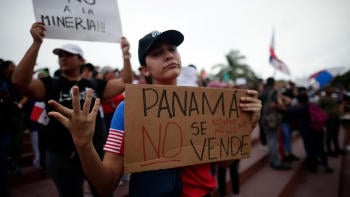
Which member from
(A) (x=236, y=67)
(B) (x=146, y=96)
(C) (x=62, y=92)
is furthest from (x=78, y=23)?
(A) (x=236, y=67)

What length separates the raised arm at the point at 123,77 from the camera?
2.20 m

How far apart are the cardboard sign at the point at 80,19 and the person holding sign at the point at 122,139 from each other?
2.59 ft

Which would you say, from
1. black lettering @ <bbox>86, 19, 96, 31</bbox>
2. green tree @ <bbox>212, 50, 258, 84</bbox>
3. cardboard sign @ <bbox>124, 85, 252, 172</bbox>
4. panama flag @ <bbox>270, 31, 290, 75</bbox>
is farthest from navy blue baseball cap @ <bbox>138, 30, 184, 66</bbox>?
green tree @ <bbox>212, 50, 258, 84</bbox>

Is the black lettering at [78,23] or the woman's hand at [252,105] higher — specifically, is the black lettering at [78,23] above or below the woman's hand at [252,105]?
above

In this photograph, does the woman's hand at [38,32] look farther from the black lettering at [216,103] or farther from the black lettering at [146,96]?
the black lettering at [216,103]

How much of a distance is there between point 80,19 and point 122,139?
1.32m

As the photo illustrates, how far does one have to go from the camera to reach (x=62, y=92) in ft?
6.73

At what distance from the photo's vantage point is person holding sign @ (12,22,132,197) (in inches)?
71.2

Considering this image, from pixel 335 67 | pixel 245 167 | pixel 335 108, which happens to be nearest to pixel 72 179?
pixel 245 167

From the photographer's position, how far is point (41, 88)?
200cm

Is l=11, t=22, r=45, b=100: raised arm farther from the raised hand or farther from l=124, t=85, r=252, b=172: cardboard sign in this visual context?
l=124, t=85, r=252, b=172: cardboard sign

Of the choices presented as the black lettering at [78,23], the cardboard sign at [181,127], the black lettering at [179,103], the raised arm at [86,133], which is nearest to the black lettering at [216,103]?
the cardboard sign at [181,127]

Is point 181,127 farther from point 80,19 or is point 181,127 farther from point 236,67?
point 236,67

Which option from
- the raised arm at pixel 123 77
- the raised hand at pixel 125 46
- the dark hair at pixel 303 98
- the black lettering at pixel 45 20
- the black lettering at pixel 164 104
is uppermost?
the black lettering at pixel 45 20
